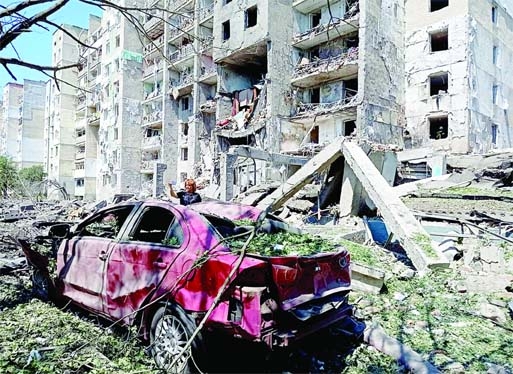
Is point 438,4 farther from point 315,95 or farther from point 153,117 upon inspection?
point 153,117

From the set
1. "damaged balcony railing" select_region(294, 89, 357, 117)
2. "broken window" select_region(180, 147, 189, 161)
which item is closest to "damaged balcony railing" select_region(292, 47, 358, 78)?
"damaged balcony railing" select_region(294, 89, 357, 117)

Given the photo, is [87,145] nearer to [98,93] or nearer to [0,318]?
[98,93]

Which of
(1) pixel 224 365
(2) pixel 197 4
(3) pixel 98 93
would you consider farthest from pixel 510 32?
(3) pixel 98 93

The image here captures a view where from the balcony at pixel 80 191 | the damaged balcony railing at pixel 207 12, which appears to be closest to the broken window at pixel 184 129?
the damaged balcony railing at pixel 207 12

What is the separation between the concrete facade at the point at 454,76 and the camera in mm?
21547

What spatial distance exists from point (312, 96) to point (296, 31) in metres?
4.18

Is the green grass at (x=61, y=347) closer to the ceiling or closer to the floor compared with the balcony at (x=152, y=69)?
closer to the floor

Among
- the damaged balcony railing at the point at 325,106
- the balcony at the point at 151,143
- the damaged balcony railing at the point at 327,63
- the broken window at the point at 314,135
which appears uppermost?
the damaged balcony railing at the point at 327,63

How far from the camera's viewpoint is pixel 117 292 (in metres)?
3.74

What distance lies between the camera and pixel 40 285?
501 centimetres

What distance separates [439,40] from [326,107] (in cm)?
936

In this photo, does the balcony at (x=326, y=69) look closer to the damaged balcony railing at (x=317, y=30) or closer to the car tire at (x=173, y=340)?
the damaged balcony railing at (x=317, y=30)

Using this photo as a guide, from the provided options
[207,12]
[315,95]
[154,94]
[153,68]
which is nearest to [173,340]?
[315,95]

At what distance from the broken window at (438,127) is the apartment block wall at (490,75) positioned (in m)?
1.54
